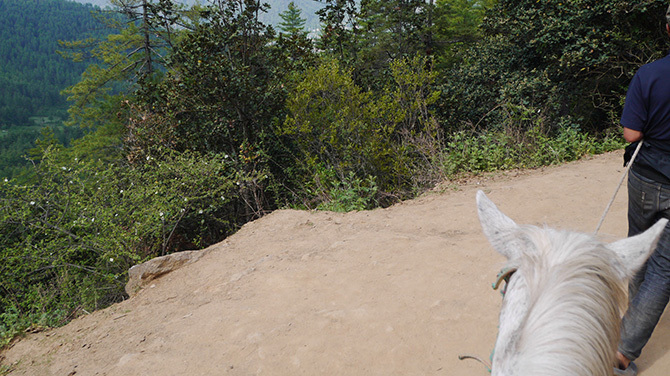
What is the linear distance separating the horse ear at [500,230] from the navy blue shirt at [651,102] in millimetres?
1002

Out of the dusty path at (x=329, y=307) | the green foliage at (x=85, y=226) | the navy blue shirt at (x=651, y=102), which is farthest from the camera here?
the green foliage at (x=85, y=226)

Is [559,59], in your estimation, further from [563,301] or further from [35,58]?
[35,58]

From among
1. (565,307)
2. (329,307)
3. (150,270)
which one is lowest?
(150,270)

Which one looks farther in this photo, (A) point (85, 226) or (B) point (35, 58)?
(B) point (35, 58)

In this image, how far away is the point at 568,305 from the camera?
1034 mm

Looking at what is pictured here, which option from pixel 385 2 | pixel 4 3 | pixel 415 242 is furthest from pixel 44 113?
pixel 415 242

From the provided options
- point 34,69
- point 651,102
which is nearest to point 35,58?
point 34,69

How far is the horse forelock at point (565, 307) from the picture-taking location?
96cm

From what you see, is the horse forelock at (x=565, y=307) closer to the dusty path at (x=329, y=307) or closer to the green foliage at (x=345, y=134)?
the dusty path at (x=329, y=307)

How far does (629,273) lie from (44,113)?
91.9 m

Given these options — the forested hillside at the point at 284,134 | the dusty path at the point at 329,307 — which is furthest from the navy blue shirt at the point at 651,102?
the forested hillside at the point at 284,134

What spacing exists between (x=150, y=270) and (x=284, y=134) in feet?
18.2

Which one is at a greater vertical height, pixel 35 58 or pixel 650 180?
pixel 35 58

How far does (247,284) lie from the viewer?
3.71 m
